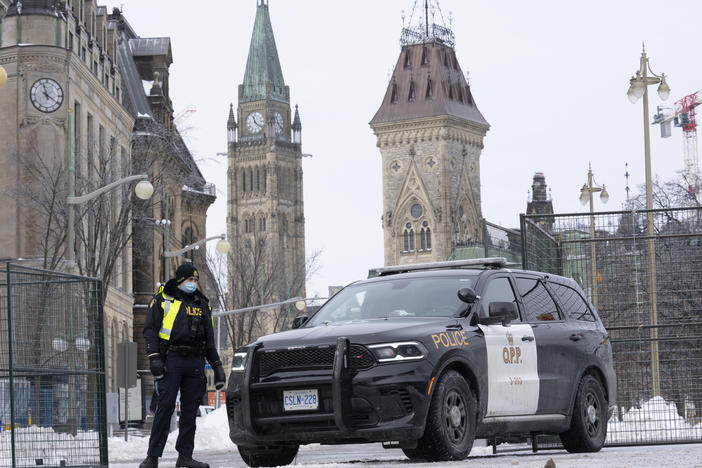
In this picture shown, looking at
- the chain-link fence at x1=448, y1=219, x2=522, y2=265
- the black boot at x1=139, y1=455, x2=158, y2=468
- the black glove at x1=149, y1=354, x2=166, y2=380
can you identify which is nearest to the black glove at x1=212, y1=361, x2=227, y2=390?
the black glove at x1=149, y1=354, x2=166, y2=380

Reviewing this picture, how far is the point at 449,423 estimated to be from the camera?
1184cm

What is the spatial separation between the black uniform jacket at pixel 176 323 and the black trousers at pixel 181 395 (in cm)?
Answer: 12

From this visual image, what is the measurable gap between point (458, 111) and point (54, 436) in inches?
6607

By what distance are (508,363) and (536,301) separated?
1.22 m

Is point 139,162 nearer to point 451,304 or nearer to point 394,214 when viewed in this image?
point 451,304

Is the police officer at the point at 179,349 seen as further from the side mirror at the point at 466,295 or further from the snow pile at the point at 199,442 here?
the snow pile at the point at 199,442

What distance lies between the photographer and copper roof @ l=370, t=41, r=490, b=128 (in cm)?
17738

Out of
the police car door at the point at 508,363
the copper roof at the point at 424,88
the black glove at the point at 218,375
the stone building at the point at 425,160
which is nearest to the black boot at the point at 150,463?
the black glove at the point at 218,375

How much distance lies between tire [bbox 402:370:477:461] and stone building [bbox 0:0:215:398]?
24.7m

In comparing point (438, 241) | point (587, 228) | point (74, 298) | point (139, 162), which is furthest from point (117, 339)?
point (438, 241)

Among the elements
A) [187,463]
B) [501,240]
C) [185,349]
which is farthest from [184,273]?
[501,240]

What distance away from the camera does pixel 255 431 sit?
11742 mm

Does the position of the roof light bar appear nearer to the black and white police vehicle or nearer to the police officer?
the black and white police vehicle

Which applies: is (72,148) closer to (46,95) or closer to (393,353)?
(46,95)
